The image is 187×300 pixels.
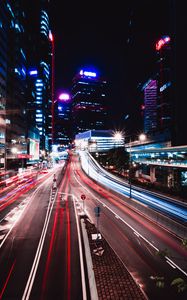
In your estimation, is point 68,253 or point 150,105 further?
point 150,105

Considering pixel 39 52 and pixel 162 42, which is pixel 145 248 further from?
pixel 39 52

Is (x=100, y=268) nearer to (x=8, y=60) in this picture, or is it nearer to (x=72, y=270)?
(x=72, y=270)

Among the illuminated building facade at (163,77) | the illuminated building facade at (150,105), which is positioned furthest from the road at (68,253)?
the illuminated building facade at (150,105)

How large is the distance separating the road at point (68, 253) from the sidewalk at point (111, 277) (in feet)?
2.19

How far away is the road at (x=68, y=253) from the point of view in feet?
39.0

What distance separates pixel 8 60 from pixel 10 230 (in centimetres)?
7338

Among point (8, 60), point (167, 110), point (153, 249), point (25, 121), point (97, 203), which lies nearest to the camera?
point (153, 249)

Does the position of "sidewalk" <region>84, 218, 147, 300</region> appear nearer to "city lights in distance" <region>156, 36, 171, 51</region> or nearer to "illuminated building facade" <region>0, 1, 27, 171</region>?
"illuminated building facade" <region>0, 1, 27, 171</region>

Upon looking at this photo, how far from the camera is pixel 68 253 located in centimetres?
1619

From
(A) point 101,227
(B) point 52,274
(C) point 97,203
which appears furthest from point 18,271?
(C) point 97,203

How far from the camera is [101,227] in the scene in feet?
72.9

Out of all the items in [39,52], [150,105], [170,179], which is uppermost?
[39,52]

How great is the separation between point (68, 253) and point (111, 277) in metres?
4.77

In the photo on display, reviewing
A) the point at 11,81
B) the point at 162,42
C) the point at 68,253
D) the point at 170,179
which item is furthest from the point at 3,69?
the point at 162,42
